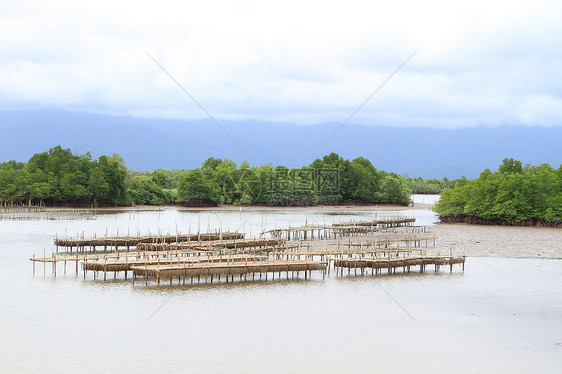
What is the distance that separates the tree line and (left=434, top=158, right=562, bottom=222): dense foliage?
Result: 57.6 metres

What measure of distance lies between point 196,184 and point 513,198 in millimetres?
68525

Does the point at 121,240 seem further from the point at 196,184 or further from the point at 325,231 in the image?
the point at 196,184

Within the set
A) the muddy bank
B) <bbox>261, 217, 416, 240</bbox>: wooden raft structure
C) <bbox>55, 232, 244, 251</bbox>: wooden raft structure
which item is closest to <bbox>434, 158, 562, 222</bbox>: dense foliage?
the muddy bank

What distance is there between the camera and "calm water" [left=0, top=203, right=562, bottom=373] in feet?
73.6

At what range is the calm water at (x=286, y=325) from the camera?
2244 centimetres

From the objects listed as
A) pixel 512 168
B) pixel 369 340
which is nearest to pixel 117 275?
pixel 369 340

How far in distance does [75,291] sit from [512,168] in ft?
274

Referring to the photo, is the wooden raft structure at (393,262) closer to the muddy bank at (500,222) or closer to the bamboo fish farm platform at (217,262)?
the bamboo fish farm platform at (217,262)

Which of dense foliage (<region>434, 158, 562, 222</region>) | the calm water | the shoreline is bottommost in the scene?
the calm water

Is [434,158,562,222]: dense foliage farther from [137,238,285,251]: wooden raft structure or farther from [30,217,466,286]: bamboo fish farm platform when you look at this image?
[137,238,285,251]: wooden raft structure

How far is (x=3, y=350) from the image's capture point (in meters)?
23.1

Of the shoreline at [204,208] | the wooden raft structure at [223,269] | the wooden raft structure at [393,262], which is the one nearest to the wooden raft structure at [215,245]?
the wooden raft structure at [223,269]

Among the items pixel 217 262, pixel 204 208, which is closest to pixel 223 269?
pixel 217 262

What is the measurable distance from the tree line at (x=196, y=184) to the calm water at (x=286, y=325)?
71597 mm
